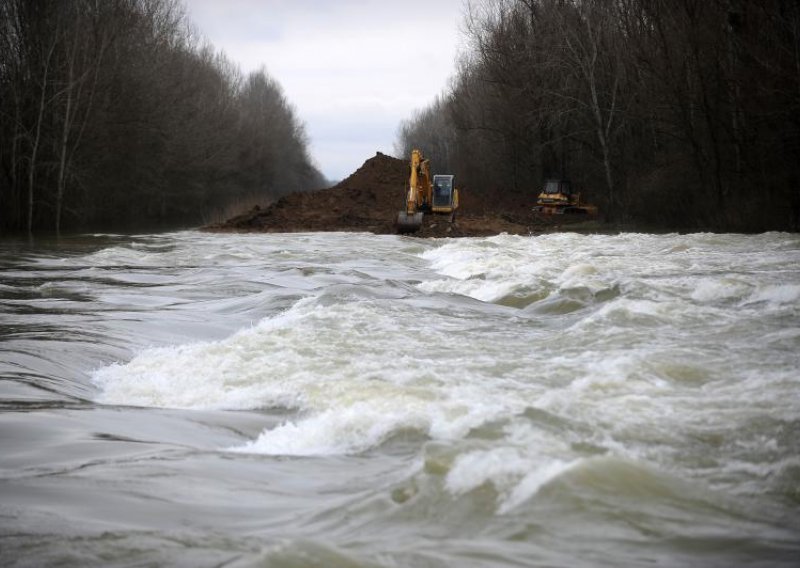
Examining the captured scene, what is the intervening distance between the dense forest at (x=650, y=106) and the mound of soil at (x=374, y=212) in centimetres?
374

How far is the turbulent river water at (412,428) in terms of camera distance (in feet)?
11.6

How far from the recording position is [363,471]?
185 inches

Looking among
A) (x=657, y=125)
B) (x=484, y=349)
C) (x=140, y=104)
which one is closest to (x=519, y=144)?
(x=657, y=125)

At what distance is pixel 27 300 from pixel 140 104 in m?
33.4

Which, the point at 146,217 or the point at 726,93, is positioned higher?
the point at 726,93

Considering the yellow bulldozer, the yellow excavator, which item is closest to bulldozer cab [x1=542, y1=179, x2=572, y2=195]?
the yellow bulldozer

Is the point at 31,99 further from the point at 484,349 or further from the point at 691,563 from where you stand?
the point at 691,563

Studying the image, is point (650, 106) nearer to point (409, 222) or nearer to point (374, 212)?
point (409, 222)

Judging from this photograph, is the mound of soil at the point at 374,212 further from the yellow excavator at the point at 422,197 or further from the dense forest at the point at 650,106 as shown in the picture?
the dense forest at the point at 650,106

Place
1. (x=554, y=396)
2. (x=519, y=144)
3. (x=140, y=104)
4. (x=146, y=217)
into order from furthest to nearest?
(x=146, y=217)
(x=519, y=144)
(x=140, y=104)
(x=554, y=396)

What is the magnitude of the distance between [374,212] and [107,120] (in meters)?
12.7

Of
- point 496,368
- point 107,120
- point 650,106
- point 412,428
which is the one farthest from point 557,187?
point 412,428

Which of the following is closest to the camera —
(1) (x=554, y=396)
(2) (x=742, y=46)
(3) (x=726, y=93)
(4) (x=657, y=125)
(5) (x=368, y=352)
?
(1) (x=554, y=396)

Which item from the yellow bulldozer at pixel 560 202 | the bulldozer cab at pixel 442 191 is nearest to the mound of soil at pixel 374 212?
the bulldozer cab at pixel 442 191
